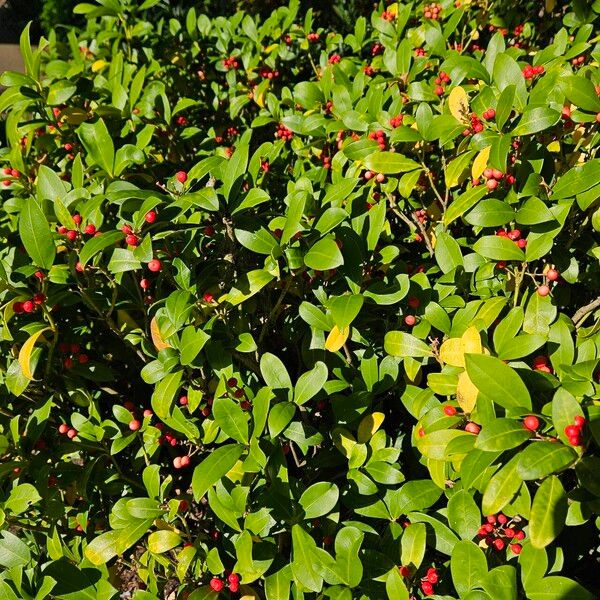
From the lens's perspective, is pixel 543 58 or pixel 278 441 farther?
pixel 543 58

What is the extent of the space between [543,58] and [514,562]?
146 cm

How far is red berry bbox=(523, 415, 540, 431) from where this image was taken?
960mm

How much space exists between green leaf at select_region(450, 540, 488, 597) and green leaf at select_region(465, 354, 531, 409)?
0.39 metres

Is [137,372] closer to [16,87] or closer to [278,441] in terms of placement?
[278,441]

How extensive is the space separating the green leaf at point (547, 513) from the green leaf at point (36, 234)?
114 cm

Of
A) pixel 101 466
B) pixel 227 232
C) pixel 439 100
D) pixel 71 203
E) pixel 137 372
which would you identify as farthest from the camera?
pixel 137 372

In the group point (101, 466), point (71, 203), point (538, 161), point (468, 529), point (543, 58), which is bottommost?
point (101, 466)

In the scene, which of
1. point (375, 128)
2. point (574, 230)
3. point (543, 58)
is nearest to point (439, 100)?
point (375, 128)

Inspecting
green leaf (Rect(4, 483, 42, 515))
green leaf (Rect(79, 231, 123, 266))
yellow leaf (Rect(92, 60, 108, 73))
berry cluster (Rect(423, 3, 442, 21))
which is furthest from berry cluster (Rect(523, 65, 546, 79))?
yellow leaf (Rect(92, 60, 108, 73))

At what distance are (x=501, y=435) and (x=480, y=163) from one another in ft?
2.53

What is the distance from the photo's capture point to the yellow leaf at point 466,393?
3.70 feet

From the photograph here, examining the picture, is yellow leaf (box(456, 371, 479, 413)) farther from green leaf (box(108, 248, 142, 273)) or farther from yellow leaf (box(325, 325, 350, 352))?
green leaf (box(108, 248, 142, 273))

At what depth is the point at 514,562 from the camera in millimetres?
1349

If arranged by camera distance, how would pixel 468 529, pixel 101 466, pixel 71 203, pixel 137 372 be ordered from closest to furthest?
1. pixel 468 529
2. pixel 71 203
3. pixel 101 466
4. pixel 137 372
